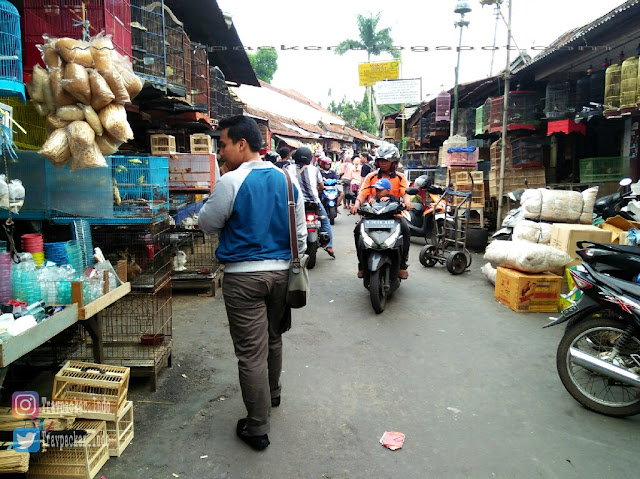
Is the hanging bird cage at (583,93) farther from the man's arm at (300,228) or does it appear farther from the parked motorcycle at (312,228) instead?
the man's arm at (300,228)

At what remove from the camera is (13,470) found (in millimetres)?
2426

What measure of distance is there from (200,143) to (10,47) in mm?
3692

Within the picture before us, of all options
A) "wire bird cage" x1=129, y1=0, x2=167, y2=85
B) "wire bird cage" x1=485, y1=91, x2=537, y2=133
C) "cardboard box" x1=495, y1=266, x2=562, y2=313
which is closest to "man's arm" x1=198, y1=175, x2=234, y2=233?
"wire bird cage" x1=129, y1=0, x2=167, y2=85

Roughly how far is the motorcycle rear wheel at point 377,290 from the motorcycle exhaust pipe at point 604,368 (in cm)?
248

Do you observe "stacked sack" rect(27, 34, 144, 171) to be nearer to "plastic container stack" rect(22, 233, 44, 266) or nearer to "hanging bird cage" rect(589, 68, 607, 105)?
"plastic container stack" rect(22, 233, 44, 266)

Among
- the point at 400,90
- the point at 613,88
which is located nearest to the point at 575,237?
the point at 613,88

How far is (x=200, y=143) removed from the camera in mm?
6680

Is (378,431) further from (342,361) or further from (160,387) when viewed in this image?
(160,387)

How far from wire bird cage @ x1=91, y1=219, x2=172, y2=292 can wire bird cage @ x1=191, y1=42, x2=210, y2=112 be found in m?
3.73

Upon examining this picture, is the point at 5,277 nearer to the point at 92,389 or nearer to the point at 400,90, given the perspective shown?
the point at 92,389

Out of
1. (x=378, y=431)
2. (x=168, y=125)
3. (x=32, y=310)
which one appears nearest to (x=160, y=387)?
(x=32, y=310)

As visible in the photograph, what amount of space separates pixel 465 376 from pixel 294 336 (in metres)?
1.81

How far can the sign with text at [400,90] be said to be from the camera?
57.1 feet

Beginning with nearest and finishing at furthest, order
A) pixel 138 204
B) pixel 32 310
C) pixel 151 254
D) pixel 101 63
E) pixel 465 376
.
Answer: pixel 32 310, pixel 101 63, pixel 465 376, pixel 138 204, pixel 151 254
